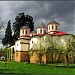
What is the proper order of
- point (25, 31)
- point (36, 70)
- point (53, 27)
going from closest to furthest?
point (36, 70) < point (53, 27) < point (25, 31)

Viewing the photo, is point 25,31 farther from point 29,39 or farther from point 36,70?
point 36,70

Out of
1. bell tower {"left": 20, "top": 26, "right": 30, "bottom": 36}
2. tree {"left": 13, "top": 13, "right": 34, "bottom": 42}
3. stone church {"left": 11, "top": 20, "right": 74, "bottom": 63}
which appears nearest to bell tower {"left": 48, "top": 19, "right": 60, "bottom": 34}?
stone church {"left": 11, "top": 20, "right": 74, "bottom": 63}

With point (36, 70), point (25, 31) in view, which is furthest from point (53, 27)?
point (36, 70)

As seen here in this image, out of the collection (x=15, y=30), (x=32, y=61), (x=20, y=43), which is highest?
(x=15, y=30)

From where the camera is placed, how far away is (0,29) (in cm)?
3219

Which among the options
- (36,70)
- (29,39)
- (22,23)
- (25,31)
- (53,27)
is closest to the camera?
(36,70)

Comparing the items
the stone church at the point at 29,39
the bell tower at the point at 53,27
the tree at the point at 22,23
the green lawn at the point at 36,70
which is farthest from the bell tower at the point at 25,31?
the green lawn at the point at 36,70

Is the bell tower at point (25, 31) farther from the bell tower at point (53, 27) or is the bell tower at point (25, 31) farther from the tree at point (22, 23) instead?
the tree at point (22, 23)

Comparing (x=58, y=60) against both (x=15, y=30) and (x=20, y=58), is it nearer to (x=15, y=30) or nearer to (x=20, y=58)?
(x=20, y=58)

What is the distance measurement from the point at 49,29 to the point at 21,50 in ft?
29.5

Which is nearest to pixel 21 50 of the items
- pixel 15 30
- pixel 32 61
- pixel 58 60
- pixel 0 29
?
pixel 32 61

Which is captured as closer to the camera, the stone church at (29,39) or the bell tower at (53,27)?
the stone church at (29,39)

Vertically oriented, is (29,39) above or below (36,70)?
above

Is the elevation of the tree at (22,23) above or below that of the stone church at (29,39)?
above
